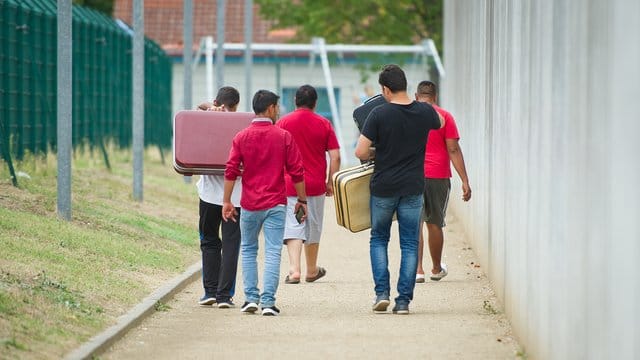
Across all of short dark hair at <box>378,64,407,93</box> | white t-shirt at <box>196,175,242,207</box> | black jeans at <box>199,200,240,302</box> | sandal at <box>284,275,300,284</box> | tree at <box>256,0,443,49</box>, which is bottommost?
sandal at <box>284,275,300,284</box>

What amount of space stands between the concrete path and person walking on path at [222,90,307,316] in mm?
370

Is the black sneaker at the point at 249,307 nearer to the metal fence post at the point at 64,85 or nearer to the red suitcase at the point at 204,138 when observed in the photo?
the red suitcase at the point at 204,138

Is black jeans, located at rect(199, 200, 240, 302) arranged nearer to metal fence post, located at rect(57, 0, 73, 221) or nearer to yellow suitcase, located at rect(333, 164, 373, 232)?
yellow suitcase, located at rect(333, 164, 373, 232)

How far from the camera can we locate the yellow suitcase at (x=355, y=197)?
12055 millimetres

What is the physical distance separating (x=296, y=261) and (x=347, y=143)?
1155 inches

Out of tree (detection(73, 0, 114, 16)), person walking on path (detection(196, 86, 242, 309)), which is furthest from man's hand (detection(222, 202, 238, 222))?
tree (detection(73, 0, 114, 16))

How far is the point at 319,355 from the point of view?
9.85 meters

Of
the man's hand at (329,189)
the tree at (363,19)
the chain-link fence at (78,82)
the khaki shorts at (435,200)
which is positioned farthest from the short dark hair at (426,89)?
the tree at (363,19)

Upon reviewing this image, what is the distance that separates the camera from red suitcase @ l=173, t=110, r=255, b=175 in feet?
40.4

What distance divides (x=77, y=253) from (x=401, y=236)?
10.6ft

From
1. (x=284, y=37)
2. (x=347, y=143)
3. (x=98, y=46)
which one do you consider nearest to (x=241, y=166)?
(x=98, y=46)

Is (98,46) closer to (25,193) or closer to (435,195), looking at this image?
(25,193)

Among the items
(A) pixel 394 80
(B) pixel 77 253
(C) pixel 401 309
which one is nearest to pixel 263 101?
(A) pixel 394 80

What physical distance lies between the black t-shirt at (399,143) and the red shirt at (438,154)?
231 centimetres
